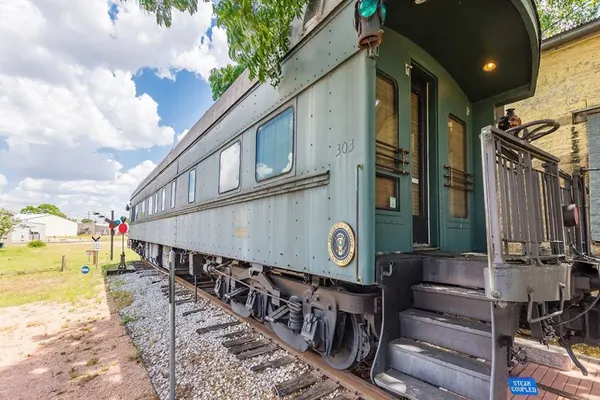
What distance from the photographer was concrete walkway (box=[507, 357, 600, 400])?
2.80 metres

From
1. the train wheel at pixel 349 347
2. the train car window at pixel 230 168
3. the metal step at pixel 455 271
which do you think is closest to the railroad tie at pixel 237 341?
the train wheel at pixel 349 347

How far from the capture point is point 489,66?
3.73m

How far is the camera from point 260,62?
A: 132 inches

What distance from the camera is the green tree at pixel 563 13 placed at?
31.9ft

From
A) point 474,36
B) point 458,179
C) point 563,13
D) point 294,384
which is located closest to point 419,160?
point 458,179

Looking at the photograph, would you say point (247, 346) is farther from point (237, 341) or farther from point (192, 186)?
point (192, 186)

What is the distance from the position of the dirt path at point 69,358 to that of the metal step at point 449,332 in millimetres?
2406

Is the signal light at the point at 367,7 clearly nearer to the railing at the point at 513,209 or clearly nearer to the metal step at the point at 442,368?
the railing at the point at 513,209

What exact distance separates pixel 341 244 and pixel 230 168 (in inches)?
104

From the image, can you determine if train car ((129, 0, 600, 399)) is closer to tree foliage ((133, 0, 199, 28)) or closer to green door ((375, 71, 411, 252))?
green door ((375, 71, 411, 252))

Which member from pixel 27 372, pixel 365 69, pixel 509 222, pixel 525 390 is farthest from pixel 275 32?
pixel 27 372

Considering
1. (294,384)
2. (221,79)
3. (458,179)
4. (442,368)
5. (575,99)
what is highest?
(221,79)

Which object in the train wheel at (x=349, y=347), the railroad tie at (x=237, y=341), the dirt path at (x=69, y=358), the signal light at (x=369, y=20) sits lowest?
the dirt path at (x=69, y=358)

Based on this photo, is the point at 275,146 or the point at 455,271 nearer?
the point at 455,271
